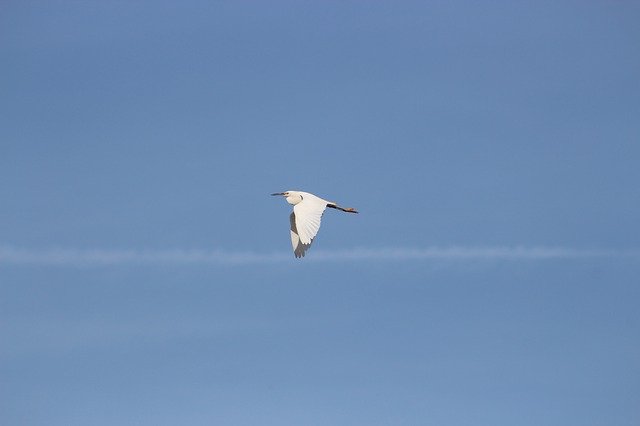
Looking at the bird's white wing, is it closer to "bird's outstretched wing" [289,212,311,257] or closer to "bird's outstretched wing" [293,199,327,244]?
"bird's outstretched wing" [293,199,327,244]

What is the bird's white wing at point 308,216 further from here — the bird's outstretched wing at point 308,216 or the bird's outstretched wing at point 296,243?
the bird's outstretched wing at point 296,243

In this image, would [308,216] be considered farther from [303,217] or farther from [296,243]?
[296,243]

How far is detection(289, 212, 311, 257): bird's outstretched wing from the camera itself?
44.3 m

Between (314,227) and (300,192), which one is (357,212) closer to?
(300,192)

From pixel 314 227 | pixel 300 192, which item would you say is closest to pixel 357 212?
pixel 300 192

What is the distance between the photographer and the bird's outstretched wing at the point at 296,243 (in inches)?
1743

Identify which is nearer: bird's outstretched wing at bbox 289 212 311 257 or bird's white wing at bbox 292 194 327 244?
bird's outstretched wing at bbox 289 212 311 257

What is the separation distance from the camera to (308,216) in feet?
150

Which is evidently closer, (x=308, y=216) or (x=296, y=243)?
(x=296, y=243)

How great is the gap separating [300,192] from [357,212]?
533 centimetres

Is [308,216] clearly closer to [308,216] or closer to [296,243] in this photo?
[308,216]

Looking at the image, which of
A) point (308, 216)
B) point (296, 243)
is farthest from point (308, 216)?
point (296, 243)

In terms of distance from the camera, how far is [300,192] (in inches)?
1909

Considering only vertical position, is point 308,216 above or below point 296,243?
above
